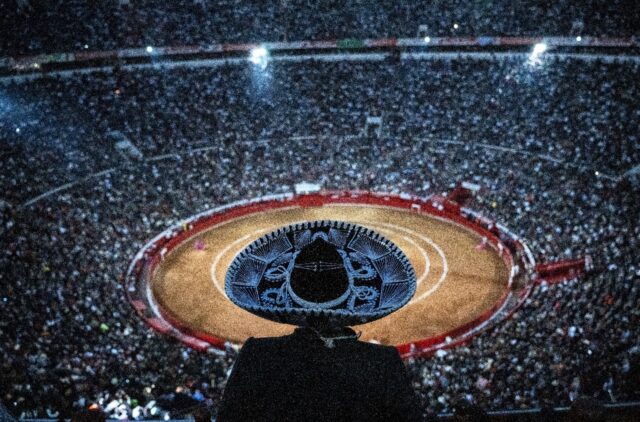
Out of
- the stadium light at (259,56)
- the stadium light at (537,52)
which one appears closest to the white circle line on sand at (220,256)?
the stadium light at (259,56)

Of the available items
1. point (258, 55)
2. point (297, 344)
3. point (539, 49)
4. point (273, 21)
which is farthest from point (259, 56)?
point (297, 344)

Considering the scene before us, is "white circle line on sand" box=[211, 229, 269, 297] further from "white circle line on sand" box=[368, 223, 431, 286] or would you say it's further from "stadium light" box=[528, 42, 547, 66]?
"stadium light" box=[528, 42, 547, 66]

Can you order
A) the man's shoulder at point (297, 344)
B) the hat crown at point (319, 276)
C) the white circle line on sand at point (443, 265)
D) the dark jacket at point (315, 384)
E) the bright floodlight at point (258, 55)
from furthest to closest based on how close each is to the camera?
the bright floodlight at point (258, 55) → the white circle line on sand at point (443, 265) → the hat crown at point (319, 276) → the man's shoulder at point (297, 344) → the dark jacket at point (315, 384)

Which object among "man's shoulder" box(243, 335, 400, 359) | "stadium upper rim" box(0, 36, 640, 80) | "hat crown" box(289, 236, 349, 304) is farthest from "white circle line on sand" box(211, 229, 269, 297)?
"man's shoulder" box(243, 335, 400, 359)

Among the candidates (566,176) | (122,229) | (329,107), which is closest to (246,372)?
(122,229)

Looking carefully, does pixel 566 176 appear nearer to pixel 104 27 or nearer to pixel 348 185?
Result: pixel 348 185

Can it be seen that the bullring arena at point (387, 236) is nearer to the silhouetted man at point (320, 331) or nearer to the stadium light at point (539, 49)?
the silhouetted man at point (320, 331)
